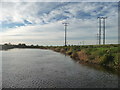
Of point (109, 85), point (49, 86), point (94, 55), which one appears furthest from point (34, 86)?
point (94, 55)

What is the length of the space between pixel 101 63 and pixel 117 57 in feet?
13.2

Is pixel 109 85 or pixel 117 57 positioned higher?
pixel 117 57

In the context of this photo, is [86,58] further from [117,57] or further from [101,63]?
[117,57]

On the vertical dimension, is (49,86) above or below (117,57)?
below

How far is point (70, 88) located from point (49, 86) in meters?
2.43

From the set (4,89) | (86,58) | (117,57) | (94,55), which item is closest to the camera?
(4,89)

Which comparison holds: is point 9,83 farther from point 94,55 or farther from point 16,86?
point 94,55

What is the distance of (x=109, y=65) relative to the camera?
25.3 meters

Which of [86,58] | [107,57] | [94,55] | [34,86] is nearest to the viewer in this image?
[34,86]

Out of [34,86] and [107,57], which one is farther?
[107,57]

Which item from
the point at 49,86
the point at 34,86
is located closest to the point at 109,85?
the point at 49,86

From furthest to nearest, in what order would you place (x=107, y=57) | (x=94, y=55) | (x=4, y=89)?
(x=94, y=55) < (x=107, y=57) < (x=4, y=89)

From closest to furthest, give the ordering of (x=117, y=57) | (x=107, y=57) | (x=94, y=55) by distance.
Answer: (x=117, y=57) → (x=107, y=57) → (x=94, y=55)

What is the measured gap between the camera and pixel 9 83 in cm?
1541
